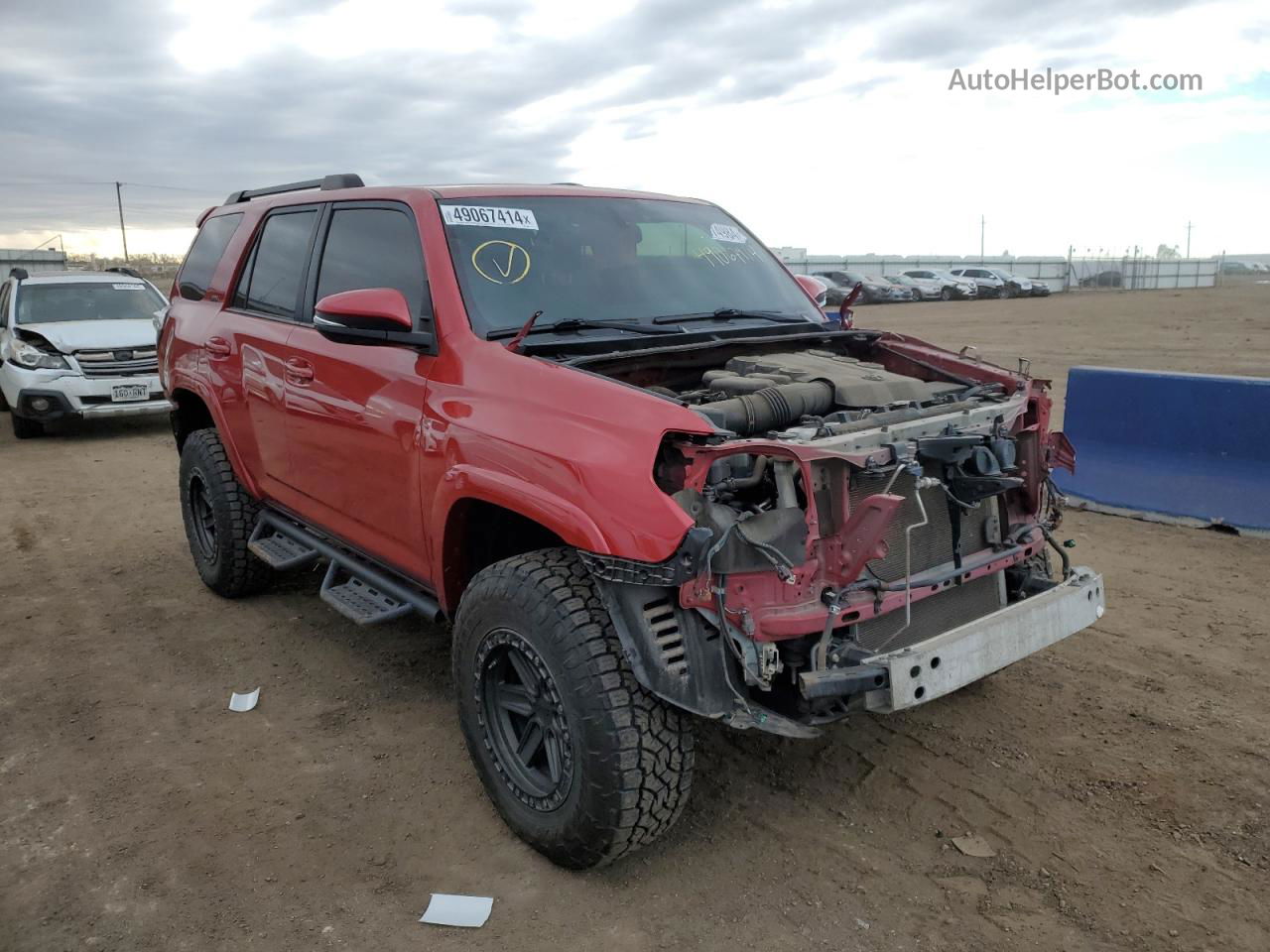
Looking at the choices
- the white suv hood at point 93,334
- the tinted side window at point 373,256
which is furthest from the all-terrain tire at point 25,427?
the tinted side window at point 373,256

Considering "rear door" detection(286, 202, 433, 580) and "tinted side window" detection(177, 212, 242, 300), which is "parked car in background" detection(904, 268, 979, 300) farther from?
"rear door" detection(286, 202, 433, 580)

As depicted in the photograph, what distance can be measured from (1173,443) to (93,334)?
11212 mm

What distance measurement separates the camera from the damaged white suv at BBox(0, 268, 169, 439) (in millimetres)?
11250

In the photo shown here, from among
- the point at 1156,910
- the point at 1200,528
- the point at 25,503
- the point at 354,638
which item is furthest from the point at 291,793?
the point at 25,503

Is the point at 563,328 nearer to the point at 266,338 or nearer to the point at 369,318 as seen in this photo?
the point at 369,318


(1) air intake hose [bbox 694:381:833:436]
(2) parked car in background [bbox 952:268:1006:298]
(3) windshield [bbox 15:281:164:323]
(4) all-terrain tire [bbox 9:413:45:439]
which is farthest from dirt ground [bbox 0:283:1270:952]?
(2) parked car in background [bbox 952:268:1006:298]

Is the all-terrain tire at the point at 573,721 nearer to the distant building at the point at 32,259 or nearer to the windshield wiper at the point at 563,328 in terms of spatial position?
the windshield wiper at the point at 563,328

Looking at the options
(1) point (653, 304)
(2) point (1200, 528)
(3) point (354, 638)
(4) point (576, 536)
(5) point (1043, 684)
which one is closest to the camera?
(4) point (576, 536)

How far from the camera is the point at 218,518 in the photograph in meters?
5.51

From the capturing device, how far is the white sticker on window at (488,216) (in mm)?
3844

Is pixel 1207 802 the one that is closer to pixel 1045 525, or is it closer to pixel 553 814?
pixel 1045 525

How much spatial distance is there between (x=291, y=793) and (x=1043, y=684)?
3.10m

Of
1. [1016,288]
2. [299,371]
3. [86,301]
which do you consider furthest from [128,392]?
[1016,288]

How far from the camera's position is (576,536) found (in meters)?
2.87
